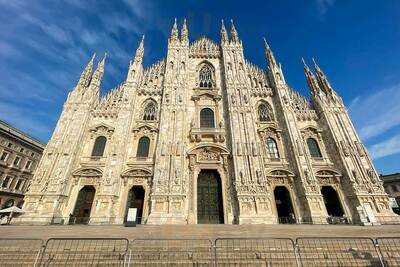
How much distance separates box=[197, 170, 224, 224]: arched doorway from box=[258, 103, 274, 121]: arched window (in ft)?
28.3

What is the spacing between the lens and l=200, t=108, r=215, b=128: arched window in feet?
76.3

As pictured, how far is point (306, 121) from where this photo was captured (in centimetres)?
2311

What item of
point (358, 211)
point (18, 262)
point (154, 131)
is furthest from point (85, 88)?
point (358, 211)

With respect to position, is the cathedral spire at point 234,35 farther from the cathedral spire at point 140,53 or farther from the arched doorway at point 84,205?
the arched doorway at point 84,205

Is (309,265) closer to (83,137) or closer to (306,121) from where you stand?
(306,121)

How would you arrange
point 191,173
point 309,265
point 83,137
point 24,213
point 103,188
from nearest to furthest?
1. point 309,265
2. point 24,213
3. point 103,188
4. point 191,173
5. point 83,137

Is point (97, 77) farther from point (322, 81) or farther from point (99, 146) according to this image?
point (322, 81)

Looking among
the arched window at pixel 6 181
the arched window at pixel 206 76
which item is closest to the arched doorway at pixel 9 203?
the arched window at pixel 6 181

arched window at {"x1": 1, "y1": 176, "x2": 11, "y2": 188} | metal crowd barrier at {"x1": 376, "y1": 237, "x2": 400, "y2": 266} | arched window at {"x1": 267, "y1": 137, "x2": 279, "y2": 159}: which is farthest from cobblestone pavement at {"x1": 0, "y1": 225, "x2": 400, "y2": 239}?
arched window at {"x1": 1, "y1": 176, "x2": 11, "y2": 188}

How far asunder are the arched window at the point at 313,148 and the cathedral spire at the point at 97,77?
2446 centimetres

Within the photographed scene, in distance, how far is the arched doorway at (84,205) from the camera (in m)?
18.3

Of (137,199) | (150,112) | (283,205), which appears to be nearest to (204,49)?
(150,112)

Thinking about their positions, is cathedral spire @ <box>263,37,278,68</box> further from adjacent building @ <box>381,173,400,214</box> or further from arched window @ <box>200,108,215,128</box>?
adjacent building @ <box>381,173,400,214</box>

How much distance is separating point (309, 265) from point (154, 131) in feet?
59.3
